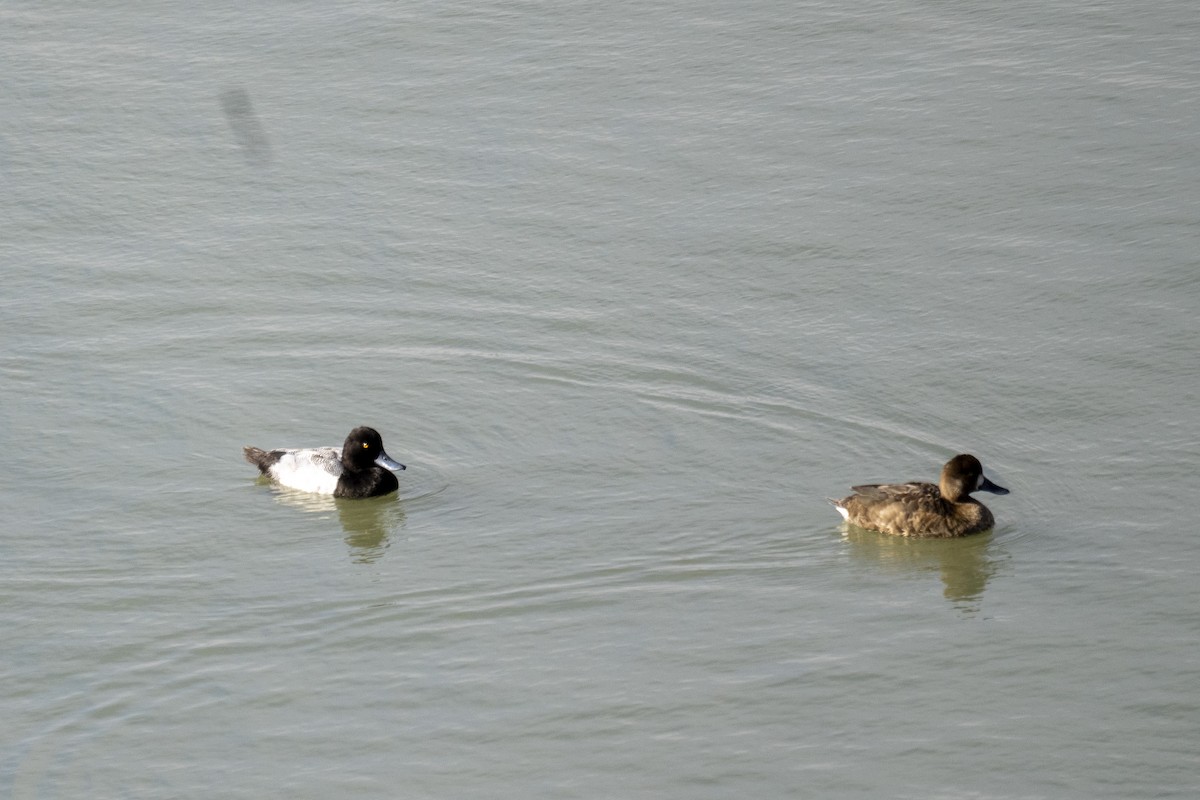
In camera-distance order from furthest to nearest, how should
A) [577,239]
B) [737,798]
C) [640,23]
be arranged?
1. [640,23]
2. [577,239]
3. [737,798]

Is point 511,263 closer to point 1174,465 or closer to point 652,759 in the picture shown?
point 1174,465

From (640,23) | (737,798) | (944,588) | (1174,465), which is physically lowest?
(737,798)

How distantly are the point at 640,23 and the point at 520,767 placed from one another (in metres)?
12.5

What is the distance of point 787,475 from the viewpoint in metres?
12.5

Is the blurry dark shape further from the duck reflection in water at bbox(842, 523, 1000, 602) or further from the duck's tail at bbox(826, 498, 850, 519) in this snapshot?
the duck reflection in water at bbox(842, 523, 1000, 602)

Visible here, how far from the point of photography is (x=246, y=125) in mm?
18328

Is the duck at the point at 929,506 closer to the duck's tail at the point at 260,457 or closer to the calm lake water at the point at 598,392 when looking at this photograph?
the calm lake water at the point at 598,392

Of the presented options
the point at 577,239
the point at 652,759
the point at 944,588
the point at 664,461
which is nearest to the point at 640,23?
the point at 577,239

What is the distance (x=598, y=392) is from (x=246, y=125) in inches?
249

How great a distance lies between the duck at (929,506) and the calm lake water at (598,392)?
139 mm

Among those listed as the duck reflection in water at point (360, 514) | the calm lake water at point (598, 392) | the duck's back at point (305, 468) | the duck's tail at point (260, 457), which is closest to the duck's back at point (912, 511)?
the calm lake water at point (598, 392)

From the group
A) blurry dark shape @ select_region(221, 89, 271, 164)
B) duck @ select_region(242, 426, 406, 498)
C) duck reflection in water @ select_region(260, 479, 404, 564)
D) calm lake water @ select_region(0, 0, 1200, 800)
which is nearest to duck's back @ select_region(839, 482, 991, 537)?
calm lake water @ select_region(0, 0, 1200, 800)

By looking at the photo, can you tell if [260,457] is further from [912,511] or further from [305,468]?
[912,511]

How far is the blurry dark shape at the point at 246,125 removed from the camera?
17.8 meters
